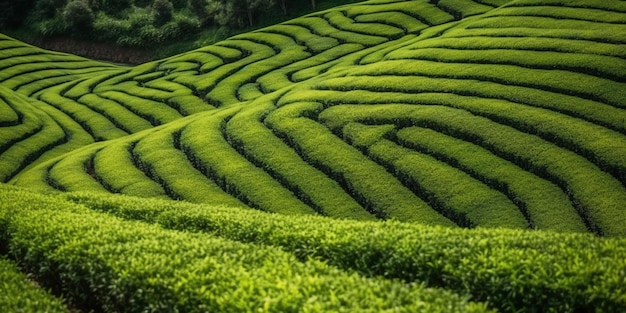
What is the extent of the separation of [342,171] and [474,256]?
15.3 metres

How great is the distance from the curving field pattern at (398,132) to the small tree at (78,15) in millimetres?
32080

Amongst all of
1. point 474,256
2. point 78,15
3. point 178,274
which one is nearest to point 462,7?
point 474,256

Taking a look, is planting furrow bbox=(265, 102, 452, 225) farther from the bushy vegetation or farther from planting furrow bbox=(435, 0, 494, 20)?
the bushy vegetation

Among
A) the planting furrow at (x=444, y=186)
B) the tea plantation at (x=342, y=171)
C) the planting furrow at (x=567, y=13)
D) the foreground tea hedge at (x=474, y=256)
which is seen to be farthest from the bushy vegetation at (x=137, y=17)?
the foreground tea hedge at (x=474, y=256)

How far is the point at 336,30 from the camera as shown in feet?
Result: 173

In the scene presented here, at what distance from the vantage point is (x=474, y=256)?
945 cm

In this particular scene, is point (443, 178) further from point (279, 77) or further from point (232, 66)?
point (232, 66)

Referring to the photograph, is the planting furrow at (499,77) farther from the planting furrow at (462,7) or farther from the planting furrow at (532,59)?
the planting furrow at (462,7)

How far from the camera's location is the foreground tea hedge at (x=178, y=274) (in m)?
8.17

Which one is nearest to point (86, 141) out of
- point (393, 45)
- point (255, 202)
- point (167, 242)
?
point (255, 202)

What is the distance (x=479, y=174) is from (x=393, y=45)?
916 inches

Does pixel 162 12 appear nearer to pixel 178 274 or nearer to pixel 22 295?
pixel 22 295

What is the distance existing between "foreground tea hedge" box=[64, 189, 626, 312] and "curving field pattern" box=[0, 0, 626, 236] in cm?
978

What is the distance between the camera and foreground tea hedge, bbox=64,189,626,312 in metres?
8.09
